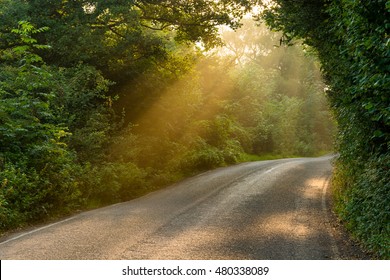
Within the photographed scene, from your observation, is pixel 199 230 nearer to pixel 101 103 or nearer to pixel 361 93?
pixel 361 93

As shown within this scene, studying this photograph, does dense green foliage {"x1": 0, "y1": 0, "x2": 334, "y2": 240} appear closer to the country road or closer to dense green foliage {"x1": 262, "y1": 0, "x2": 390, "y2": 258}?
the country road

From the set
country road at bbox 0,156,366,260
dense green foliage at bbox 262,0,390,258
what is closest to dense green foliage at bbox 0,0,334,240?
country road at bbox 0,156,366,260

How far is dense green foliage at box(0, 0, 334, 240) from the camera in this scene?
13281 millimetres

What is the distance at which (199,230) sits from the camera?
1057 cm

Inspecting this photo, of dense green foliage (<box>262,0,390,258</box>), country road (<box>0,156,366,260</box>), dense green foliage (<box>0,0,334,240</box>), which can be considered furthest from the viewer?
dense green foliage (<box>0,0,334,240</box>)

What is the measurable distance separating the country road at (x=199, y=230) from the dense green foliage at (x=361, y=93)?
91 centimetres

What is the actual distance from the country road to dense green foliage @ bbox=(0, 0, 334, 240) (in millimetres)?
1312

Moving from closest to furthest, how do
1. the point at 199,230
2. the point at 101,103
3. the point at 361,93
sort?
the point at 361,93, the point at 199,230, the point at 101,103

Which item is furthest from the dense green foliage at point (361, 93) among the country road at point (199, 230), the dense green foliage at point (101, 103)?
the dense green foliage at point (101, 103)

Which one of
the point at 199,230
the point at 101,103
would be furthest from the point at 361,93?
the point at 101,103

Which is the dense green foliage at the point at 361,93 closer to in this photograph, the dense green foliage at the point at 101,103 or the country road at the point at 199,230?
the country road at the point at 199,230

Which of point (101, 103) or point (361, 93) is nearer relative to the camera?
point (361, 93)

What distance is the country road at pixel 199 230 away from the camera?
28.2 ft

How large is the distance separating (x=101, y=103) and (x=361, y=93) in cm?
1342
